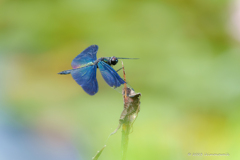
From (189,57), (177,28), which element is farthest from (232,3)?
(189,57)

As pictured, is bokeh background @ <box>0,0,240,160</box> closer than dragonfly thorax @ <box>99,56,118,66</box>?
No

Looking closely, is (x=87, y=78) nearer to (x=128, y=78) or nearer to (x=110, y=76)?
(x=110, y=76)

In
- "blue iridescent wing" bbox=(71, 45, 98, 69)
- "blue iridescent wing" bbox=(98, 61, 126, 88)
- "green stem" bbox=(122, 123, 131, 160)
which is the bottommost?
A: "green stem" bbox=(122, 123, 131, 160)

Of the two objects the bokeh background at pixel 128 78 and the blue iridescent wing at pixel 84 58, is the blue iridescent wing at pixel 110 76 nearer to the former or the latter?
the blue iridescent wing at pixel 84 58

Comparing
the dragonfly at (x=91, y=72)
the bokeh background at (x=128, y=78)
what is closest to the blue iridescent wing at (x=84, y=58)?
the dragonfly at (x=91, y=72)

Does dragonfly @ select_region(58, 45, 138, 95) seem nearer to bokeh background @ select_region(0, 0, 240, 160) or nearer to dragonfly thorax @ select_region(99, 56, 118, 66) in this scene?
dragonfly thorax @ select_region(99, 56, 118, 66)

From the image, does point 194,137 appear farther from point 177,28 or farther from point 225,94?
point 177,28

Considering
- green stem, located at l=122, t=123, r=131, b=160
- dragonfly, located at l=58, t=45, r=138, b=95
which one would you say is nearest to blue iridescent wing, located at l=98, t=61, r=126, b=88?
dragonfly, located at l=58, t=45, r=138, b=95

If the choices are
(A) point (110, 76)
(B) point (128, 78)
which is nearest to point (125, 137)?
(A) point (110, 76)
